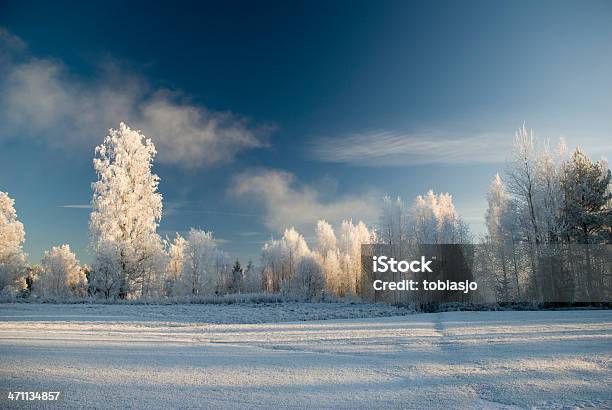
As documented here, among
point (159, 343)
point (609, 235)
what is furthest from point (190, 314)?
point (609, 235)

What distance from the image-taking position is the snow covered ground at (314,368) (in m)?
4.20

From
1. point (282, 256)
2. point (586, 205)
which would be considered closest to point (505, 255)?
point (586, 205)

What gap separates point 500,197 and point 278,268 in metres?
33.2

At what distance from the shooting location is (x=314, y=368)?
569 cm

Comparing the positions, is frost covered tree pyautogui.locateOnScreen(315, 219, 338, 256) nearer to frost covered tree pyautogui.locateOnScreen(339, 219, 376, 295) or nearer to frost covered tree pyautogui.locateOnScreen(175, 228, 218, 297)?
frost covered tree pyautogui.locateOnScreen(339, 219, 376, 295)

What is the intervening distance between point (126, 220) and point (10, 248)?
15.4 metres

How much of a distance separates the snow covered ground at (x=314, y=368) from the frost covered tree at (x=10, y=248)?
80.8ft

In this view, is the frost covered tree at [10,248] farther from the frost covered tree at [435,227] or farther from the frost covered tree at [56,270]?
the frost covered tree at [435,227]

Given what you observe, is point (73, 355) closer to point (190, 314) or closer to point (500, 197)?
point (190, 314)

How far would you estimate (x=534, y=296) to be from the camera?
24.5 m

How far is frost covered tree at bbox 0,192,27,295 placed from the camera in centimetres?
2903

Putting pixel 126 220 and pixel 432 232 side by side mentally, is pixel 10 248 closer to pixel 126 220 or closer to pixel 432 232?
pixel 126 220

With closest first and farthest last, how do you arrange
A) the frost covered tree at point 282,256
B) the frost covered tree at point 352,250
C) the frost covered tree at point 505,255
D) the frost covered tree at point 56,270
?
1. the frost covered tree at point 505,255
2. the frost covered tree at point 56,270
3. the frost covered tree at point 352,250
4. the frost covered tree at point 282,256

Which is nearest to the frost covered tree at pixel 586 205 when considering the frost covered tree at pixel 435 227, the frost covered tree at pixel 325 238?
the frost covered tree at pixel 435 227
